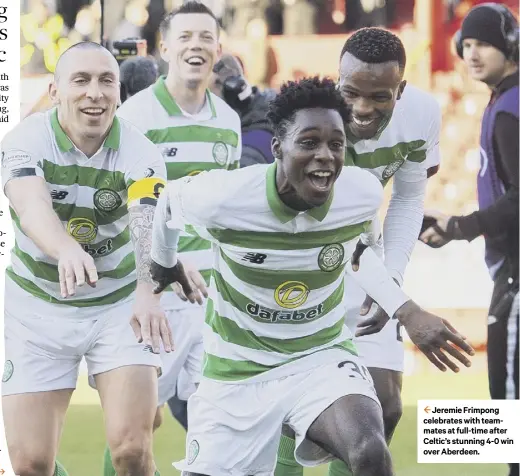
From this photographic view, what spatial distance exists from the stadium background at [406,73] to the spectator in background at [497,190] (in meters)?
0.05

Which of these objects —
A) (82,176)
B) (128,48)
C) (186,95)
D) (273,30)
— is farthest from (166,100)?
(82,176)

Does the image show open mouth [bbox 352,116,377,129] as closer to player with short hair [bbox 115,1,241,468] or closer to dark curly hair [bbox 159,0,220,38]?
player with short hair [bbox 115,1,241,468]

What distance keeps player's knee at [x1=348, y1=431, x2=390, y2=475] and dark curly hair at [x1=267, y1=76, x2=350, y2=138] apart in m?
0.87

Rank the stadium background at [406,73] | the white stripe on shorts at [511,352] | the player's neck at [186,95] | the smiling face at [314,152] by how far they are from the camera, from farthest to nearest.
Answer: the white stripe on shorts at [511,352] < the stadium background at [406,73] < the player's neck at [186,95] < the smiling face at [314,152]

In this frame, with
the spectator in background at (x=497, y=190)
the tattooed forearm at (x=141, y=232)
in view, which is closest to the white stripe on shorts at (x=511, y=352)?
the spectator in background at (x=497, y=190)

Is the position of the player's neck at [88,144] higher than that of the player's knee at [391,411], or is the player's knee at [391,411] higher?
the player's neck at [88,144]

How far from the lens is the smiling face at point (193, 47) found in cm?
462

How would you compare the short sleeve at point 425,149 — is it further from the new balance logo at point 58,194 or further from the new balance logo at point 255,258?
the new balance logo at point 58,194

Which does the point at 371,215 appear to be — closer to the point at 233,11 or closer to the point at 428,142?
the point at 428,142

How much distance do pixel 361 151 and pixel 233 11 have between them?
102 cm

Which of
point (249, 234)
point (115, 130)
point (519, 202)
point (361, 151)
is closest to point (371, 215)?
point (249, 234)

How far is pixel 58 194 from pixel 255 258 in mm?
811

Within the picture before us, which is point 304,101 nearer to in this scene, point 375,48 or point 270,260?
point 270,260

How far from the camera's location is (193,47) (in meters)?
4.62
